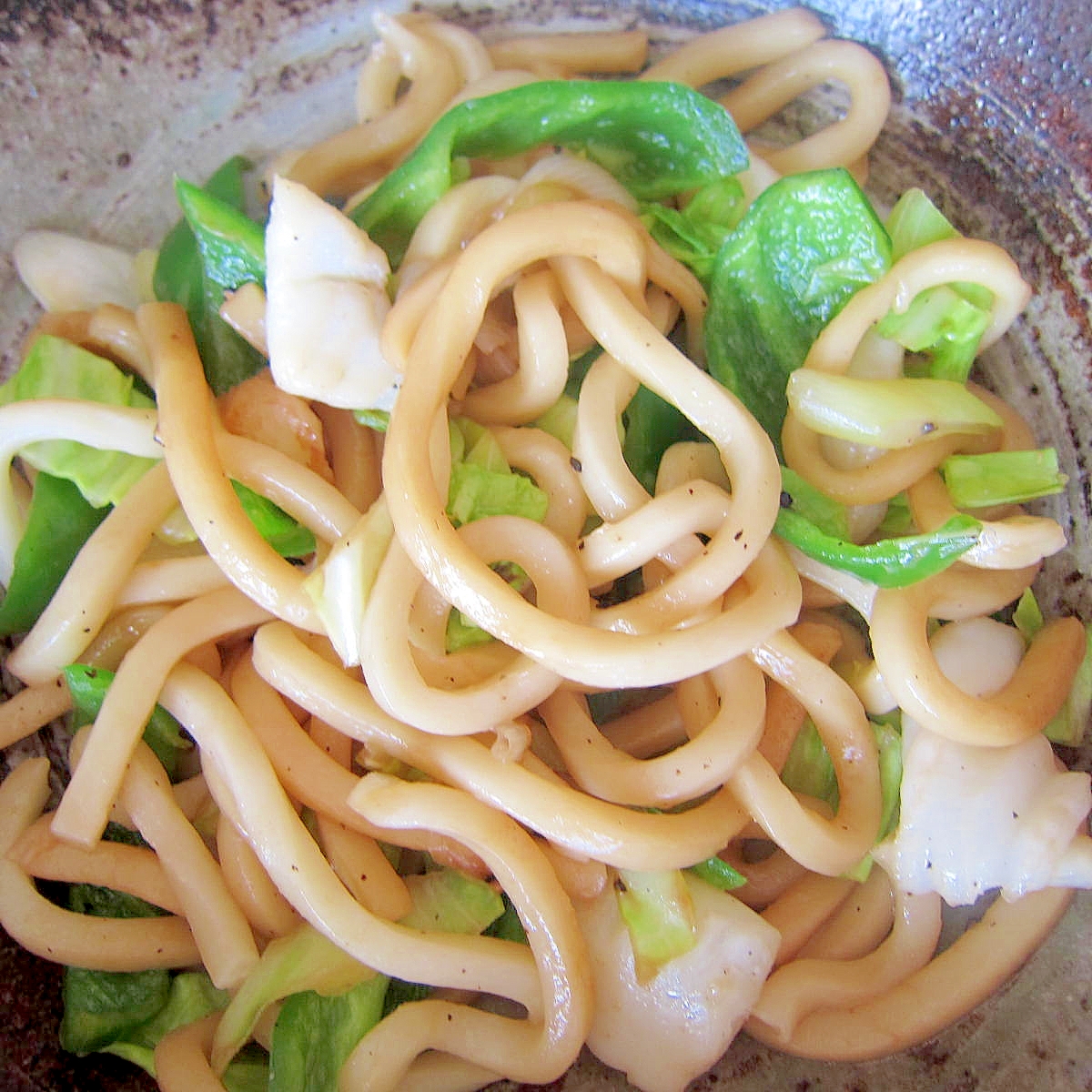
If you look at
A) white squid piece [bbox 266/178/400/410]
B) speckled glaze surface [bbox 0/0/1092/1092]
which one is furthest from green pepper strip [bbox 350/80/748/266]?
speckled glaze surface [bbox 0/0/1092/1092]

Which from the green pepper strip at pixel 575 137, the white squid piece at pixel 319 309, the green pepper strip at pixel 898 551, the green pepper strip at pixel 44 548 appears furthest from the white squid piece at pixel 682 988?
the green pepper strip at pixel 575 137

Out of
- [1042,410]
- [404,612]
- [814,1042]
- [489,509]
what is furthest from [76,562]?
[1042,410]

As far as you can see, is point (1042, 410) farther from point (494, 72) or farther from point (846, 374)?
point (494, 72)

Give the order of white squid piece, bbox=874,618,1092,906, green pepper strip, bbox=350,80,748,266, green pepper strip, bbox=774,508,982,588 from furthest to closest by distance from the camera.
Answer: green pepper strip, bbox=350,80,748,266
white squid piece, bbox=874,618,1092,906
green pepper strip, bbox=774,508,982,588

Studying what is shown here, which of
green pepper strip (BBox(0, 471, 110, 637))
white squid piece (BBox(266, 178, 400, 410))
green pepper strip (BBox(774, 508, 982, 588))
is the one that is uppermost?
white squid piece (BBox(266, 178, 400, 410))

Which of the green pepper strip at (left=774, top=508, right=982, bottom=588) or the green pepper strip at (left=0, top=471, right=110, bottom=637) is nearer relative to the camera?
the green pepper strip at (left=774, top=508, right=982, bottom=588)

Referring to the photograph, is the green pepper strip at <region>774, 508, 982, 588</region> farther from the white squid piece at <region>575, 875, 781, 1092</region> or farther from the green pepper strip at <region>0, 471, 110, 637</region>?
the green pepper strip at <region>0, 471, 110, 637</region>

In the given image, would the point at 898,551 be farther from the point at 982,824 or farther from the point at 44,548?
the point at 44,548
